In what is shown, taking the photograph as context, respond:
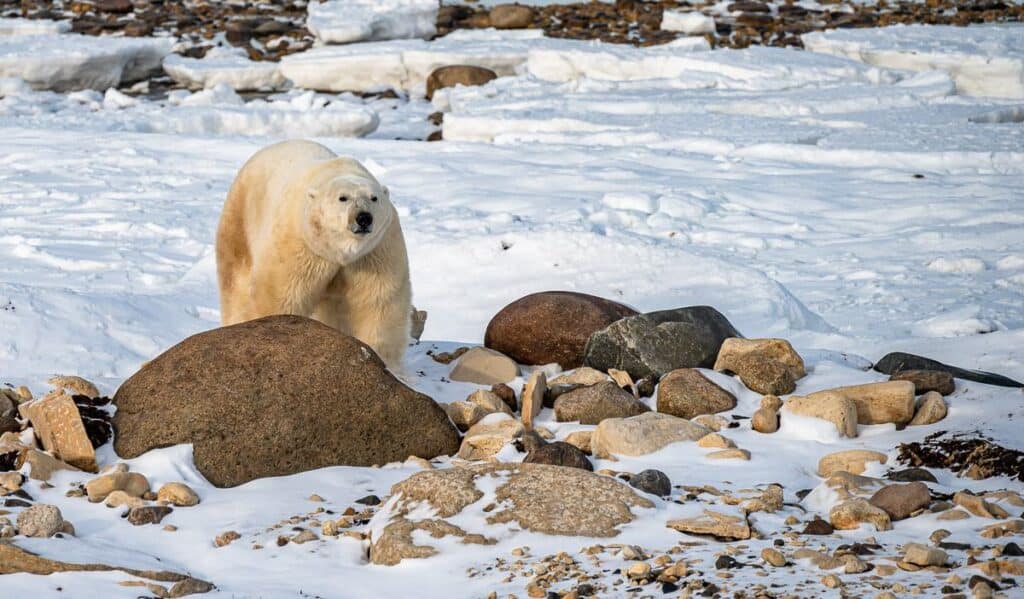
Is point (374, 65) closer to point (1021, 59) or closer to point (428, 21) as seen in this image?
point (428, 21)

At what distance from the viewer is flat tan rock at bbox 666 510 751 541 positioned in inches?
123

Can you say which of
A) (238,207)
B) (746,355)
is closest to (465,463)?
(746,355)

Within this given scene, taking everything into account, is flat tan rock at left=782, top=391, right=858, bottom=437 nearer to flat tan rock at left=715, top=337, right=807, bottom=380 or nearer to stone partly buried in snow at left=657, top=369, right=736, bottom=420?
stone partly buried in snow at left=657, top=369, right=736, bottom=420

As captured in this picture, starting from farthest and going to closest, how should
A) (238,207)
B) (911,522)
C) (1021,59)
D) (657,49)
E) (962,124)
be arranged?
(657,49), (1021,59), (962,124), (238,207), (911,522)

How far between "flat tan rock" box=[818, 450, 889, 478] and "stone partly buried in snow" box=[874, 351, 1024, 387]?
1061mm

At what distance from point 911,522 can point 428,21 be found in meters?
17.5

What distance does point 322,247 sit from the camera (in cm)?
472

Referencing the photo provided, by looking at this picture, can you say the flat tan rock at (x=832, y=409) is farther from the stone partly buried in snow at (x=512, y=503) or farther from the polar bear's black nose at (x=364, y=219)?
the polar bear's black nose at (x=364, y=219)

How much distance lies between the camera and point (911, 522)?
3.22 metres

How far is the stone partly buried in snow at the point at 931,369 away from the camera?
482 centimetres

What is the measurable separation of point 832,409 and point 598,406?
2.86 feet

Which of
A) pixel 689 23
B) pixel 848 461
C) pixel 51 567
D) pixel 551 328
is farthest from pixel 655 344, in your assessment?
pixel 689 23

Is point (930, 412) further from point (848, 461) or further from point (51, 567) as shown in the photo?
point (51, 567)

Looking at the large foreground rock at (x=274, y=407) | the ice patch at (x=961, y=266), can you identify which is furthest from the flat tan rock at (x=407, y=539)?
the ice patch at (x=961, y=266)
